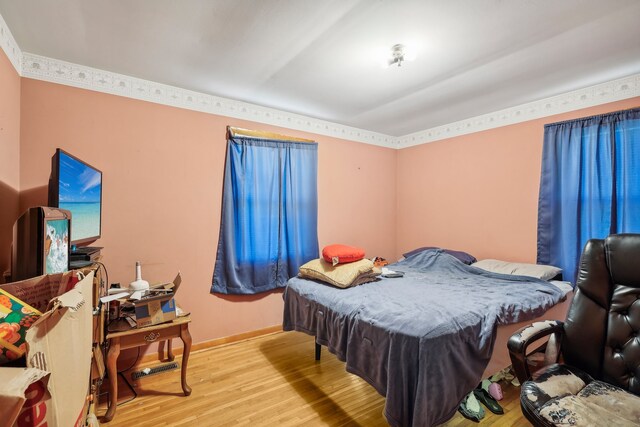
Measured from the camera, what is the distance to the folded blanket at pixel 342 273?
247 cm

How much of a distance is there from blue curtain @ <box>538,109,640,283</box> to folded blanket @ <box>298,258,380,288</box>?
6.24 feet

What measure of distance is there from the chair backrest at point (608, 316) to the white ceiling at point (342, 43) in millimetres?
1399

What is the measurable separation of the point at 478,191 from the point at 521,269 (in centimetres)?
112

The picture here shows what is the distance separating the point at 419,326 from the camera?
1582 mm

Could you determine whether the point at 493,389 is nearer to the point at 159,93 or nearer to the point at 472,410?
the point at 472,410

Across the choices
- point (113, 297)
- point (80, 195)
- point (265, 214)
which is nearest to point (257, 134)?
point (265, 214)

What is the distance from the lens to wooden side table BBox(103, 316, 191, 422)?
189 centimetres

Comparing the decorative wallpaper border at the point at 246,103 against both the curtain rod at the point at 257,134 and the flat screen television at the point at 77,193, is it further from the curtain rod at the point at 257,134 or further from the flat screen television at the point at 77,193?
the flat screen television at the point at 77,193

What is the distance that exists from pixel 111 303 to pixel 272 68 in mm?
2202

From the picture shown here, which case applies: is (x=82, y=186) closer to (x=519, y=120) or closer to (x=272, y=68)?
(x=272, y=68)

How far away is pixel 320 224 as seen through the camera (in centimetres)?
380

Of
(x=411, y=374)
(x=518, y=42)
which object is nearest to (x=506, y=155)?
(x=518, y=42)

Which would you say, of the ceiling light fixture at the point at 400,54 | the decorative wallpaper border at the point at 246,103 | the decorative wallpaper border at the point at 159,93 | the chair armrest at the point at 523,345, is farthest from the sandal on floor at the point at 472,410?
the decorative wallpaper border at the point at 159,93

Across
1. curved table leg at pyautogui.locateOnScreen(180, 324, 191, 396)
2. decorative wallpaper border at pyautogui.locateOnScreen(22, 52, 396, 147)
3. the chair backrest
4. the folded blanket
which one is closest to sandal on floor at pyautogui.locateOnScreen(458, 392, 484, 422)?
the chair backrest
